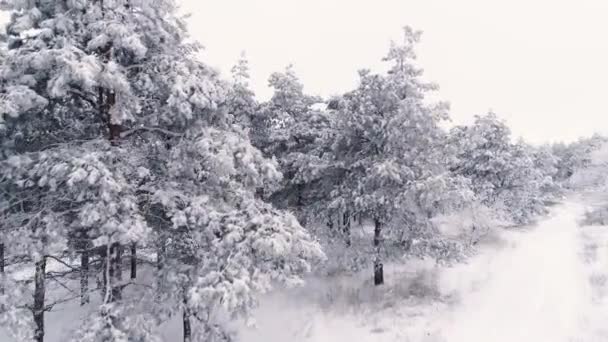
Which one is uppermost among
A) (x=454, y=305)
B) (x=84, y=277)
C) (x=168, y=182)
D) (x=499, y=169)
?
(x=499, y=169)

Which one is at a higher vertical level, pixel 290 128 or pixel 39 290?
pixel 290 128

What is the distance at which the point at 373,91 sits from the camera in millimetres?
14516

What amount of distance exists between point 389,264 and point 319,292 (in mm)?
3921

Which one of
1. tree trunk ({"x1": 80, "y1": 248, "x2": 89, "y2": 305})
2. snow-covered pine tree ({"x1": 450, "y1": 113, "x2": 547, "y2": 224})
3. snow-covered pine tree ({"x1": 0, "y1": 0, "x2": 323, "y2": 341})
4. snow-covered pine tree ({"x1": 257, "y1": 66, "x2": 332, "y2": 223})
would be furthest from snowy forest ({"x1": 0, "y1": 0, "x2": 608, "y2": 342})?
snow-covered pine tree ({"x1": 450, "y1": 113, "x2": 547, "y2": 224})

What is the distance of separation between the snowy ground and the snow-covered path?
3cm

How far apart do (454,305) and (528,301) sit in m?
2.45

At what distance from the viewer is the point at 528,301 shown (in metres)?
13.5

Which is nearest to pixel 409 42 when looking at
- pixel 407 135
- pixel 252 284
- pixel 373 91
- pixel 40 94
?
pixel 373 91

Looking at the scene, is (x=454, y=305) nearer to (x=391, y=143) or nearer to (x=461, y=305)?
(x=461, y=305)

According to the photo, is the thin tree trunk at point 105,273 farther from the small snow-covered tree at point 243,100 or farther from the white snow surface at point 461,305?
the small snow-covered tree at point 243,100

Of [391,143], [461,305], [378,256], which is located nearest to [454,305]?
[461,305]

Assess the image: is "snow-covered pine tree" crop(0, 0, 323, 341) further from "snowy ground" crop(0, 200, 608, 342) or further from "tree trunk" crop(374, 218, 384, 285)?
"tree trunk" crop(374, 218, 384, 285)

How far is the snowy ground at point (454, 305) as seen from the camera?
38.7 feet

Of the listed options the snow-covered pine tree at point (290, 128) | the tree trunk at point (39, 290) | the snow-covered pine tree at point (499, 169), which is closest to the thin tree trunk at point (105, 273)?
the tree trunk at point (39, 290)
